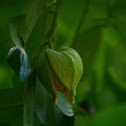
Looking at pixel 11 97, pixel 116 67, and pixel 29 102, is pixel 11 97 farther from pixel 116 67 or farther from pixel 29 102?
pixel 116 67

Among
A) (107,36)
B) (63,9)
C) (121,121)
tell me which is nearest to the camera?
(63,9)

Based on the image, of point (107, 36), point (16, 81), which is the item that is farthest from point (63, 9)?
point (16, 81)

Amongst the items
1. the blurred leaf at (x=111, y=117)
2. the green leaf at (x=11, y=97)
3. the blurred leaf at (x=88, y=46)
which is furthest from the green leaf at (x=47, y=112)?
the blurred leaf at (x=111, y=117)

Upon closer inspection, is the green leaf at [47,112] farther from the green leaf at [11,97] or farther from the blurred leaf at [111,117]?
the blurred leaf at [111,117]

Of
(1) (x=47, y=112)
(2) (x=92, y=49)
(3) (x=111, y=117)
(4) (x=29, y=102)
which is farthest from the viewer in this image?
(3) (x=111, y=117)

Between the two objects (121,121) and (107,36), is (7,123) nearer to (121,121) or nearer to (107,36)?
(107,36)

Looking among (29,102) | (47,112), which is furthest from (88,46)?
(29,102)

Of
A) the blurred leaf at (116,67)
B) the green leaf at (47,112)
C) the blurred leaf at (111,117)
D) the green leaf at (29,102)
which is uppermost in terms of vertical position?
the green leaf at (29,102)
